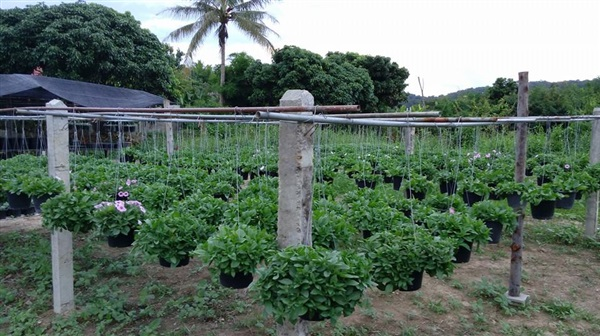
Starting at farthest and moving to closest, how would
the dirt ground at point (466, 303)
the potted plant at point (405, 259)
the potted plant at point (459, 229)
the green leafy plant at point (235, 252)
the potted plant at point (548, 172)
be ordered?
the potted plant at point (548, 172) → the dirt ground at point (466, 303) → the potted plant at point (459, 229) → the potted plant at point (405, 259) → the green leafy plant at point (235, 252)

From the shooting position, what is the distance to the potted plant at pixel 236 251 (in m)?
2.44

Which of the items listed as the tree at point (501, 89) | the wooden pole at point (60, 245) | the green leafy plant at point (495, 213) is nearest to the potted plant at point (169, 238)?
the wooden pole at point (60, 245)

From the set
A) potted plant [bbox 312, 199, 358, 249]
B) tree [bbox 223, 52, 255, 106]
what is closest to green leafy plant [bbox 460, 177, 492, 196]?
potted plant [bbox 312, 199, 358, 249]

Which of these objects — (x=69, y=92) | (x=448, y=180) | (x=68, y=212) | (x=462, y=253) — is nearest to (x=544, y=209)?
(x=448, y=180)

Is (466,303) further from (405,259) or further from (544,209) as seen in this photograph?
(405,259)

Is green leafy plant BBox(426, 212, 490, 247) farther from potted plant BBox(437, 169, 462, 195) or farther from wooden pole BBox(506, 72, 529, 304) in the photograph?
potted plant BBox(437, 169, 462, 195)

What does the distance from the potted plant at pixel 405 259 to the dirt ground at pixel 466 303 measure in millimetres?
1022

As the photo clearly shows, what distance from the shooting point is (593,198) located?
5875mm

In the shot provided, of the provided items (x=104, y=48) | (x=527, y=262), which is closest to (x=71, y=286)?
(x=527, y=262)

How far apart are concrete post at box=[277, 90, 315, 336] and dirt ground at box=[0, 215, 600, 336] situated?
1249 mm

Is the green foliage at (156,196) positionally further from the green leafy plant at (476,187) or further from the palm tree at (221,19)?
the palm tree at (221,19)

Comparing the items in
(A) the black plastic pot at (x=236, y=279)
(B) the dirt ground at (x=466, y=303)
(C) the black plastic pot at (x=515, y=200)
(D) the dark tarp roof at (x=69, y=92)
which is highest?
(D) the dark tarp roof at (x=69, y=92)

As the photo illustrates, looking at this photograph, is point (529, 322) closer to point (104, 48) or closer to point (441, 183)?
point (441, 183)

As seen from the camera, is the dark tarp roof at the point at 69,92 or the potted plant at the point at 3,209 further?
the dark tarp roof at the point at 69,92
